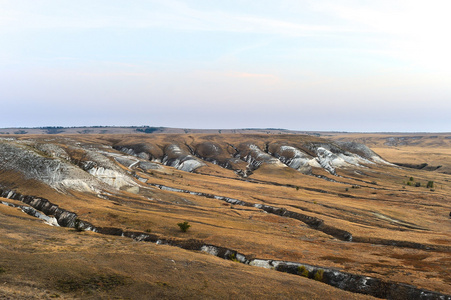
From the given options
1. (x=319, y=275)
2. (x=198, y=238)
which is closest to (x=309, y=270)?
(x=319, y=275)

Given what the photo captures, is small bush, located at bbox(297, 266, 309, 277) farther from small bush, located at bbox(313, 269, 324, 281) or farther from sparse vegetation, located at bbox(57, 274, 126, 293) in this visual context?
sparse vegetation, located at bbox(57, 274, 126, 293)

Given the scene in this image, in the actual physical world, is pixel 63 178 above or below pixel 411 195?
above

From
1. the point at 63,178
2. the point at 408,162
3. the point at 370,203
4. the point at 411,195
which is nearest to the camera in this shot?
the point at 63,178

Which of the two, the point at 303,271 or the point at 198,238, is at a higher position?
the point at 198,238

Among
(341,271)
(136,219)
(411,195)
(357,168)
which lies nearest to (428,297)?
(341,271)

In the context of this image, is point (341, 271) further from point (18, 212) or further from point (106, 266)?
point (18, 212)

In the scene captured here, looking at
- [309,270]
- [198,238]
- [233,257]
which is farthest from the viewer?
[198,238]

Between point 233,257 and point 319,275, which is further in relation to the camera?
point 233,257

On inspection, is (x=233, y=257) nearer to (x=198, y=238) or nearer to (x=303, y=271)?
(x=198, y=238)

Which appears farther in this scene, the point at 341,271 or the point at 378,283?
the point at 341,271

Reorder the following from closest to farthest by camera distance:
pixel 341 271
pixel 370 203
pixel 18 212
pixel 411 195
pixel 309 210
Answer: pixel 341 271 → pixel 18 212 → pixel 309 210 → pixel 370 203 → pixel 411 195

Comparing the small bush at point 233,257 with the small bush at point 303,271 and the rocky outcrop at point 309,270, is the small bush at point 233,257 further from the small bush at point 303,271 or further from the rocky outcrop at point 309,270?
the small bush at point 303,271
